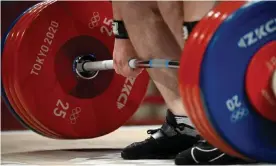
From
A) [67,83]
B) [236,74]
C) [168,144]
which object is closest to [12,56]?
[67,83]

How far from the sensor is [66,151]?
203cm

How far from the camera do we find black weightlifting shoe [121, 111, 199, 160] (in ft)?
5.51

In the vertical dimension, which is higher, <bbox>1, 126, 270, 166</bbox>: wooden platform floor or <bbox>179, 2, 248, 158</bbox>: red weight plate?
<bbox>179, 2, 248, 158</bbox>: red weight plate

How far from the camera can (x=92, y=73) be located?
2074 millimetres

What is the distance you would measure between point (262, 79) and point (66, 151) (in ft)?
3.01

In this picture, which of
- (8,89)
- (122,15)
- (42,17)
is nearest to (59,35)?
(42,17)

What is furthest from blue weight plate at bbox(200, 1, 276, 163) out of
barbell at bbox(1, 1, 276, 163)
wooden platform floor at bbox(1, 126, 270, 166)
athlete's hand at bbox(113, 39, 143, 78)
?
athlete's hand at bbox(113, 39, 143, 78)

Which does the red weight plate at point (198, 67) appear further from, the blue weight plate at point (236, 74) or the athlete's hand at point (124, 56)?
the athlete's hand at point (124, 56)

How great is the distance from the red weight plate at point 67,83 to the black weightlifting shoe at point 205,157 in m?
0.63

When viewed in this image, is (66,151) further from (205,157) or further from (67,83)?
(205,157)

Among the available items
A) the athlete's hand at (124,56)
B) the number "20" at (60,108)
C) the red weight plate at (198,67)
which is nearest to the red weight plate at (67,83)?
the number "20" at (60,108)

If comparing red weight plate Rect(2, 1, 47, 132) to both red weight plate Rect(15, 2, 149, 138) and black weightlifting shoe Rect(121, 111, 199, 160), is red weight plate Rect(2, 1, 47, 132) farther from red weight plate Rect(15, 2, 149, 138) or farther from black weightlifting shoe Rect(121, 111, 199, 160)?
black weightlifting shoe Rect(121, 111, 199, 160)

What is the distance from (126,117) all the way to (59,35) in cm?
39

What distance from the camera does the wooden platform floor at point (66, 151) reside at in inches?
65.4
